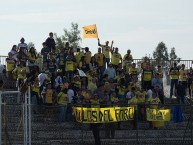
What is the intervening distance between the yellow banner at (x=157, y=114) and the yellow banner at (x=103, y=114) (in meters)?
0.54

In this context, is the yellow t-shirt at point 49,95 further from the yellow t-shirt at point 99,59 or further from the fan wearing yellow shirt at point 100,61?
the yellow t-shirt at point 99,59

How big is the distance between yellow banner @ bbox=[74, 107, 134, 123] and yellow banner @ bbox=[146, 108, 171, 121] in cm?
54

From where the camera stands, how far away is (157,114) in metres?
21.0

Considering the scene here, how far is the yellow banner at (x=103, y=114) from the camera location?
20.3m

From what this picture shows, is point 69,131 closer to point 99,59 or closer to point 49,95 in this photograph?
point 49,95

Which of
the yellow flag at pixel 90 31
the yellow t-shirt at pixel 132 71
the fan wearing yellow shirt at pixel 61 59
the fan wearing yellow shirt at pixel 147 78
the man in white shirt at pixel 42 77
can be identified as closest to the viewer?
the man in white shirt at pixel 42 77

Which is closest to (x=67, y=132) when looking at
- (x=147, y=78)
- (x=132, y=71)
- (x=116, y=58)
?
(x=147, y=78)

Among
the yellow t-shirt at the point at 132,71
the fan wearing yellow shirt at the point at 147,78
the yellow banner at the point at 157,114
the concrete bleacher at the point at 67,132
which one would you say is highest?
the yellow t-shirt at the point at 132,71

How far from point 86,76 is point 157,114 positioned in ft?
24.2

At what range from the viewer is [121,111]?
2075cm

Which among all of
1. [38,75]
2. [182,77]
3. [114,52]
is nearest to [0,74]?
[38,75]

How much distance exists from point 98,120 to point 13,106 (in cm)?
283

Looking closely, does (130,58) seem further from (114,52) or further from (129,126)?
(129,126)

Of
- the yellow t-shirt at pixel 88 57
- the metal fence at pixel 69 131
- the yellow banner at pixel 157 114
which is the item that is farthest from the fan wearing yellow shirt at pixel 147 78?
the yellow banner at pixel 157 114
